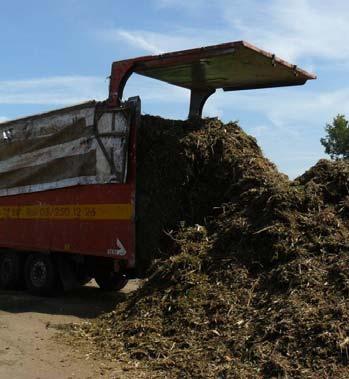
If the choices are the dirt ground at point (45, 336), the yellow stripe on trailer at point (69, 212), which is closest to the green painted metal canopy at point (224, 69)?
the yellow stripe on trailer at point (69, 212)

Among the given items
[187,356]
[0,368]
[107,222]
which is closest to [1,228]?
[107,222]

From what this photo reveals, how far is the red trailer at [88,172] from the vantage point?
8.40 metres

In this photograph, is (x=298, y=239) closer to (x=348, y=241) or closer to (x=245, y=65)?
(x=348, y=241)

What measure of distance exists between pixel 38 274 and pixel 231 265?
458 cm

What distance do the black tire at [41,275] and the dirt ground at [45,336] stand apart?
0.69 feet

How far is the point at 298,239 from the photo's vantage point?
6652 mm

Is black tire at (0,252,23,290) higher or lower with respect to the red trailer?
lower

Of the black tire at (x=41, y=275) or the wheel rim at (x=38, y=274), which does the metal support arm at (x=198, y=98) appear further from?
the wheel rim at (x=38, y=274)

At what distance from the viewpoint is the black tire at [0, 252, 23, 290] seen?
1070 cm

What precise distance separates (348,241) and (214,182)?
2384 mm

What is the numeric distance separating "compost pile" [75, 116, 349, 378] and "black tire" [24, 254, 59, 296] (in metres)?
2.32

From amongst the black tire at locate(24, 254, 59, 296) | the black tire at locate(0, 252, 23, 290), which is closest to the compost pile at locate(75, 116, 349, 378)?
the black tire at locate(24, 254, 59, 296)

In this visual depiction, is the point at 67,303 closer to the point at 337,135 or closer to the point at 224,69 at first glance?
the point at 224,69

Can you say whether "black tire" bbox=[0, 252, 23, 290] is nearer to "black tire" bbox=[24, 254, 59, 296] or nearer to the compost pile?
"black tire" bbox=[24, 254, 59, 296]
